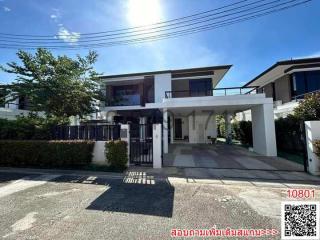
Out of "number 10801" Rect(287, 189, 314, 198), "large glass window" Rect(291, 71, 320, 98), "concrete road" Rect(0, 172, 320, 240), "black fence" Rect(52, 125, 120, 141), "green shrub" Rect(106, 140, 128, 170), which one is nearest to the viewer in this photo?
"concrete road" Rect(0, 172, 320, 240)

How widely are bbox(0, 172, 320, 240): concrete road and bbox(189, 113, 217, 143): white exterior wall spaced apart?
14089mm

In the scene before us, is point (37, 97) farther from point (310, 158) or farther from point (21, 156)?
point (310, 158)

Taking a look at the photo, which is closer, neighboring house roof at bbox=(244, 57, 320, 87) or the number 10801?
the number 10801

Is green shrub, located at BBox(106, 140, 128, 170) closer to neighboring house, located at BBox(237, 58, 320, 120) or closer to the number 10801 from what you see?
the number 10801

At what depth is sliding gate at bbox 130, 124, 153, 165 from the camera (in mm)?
9219

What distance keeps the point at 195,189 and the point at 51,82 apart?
11447mm

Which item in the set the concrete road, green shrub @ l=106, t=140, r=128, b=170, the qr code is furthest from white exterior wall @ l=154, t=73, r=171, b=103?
the qr code

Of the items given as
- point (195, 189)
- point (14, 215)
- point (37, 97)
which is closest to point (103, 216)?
point (14, 215)

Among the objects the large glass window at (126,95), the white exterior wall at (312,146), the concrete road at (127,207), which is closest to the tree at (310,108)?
the white exterior wall at (312,146)

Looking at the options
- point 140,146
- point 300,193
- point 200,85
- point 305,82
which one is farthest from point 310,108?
point 200,85

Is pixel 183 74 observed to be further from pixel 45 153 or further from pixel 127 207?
pixel 127 207

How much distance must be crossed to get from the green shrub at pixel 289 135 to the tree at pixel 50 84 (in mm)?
14150

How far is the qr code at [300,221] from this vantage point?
10.7 feet

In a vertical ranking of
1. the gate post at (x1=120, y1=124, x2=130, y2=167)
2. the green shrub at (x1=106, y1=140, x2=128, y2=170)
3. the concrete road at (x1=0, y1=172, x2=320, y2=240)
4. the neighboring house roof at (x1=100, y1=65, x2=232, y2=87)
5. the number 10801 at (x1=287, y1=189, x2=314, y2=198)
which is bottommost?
the number 10801 at (x1=287, y1=189, x2=314, y2=198)
